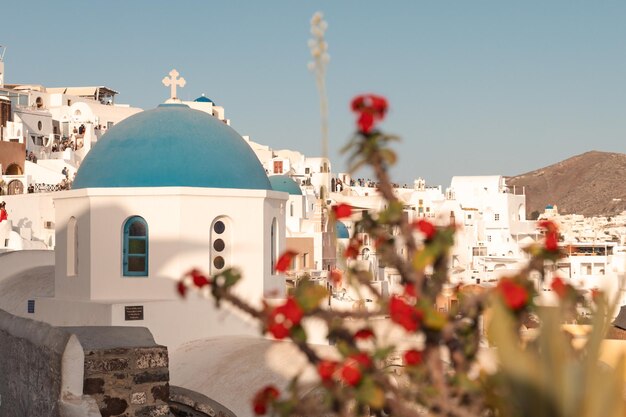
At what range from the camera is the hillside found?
436 feet

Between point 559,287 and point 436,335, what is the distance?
0.39 m

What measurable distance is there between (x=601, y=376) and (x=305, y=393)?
6103mm

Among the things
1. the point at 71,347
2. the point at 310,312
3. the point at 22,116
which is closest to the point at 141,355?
the point at 71,347

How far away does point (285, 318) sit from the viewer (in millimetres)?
2766

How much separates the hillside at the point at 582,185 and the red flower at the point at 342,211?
128 metres

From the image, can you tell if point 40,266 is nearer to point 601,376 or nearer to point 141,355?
point 141,355

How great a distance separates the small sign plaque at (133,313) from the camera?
1181 centimetres

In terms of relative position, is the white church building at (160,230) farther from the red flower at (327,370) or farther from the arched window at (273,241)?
the red flower at (327,370)

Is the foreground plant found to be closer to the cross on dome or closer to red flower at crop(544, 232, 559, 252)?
red flower at crop(544, 232, 559, 252)

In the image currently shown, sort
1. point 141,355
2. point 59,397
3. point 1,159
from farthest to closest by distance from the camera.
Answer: point 1,159 < point 141,355 < point 59,397

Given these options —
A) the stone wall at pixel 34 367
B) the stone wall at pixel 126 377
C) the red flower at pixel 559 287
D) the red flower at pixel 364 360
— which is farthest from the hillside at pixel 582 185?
the red flower at pixel 364 360

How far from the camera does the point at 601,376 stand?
8.13 ft

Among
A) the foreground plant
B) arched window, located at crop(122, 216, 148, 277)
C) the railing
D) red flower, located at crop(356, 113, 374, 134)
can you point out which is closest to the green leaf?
the foreground plant

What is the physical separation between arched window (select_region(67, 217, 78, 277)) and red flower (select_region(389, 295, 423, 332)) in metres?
10.6
